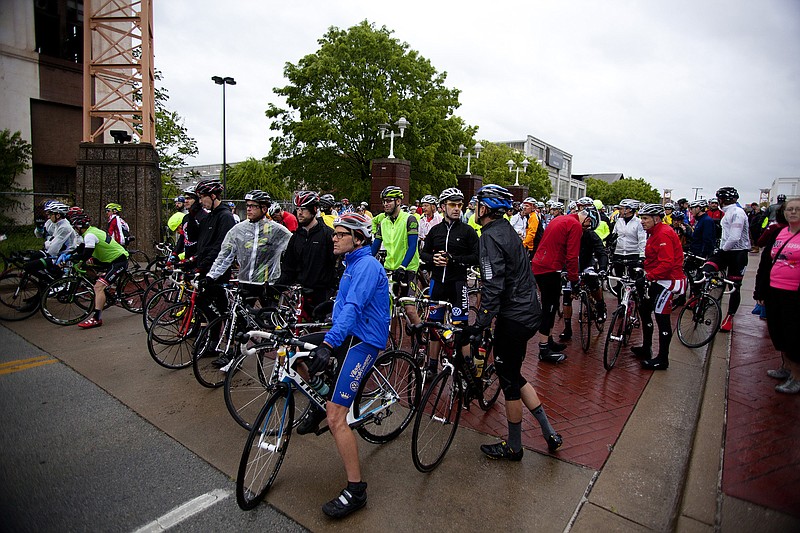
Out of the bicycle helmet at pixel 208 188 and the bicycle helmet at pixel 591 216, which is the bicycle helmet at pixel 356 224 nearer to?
the bicycle helmet at pixel 208 188

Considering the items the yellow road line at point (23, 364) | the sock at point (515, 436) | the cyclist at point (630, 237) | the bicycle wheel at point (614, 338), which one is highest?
the cyclist at point (630, 237)

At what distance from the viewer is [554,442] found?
357cm

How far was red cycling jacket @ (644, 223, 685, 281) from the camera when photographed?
17.8 ft

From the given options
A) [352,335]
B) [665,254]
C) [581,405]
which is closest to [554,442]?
[581,405]

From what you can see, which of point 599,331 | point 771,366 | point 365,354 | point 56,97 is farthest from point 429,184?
point 365,354

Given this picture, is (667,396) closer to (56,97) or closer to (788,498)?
(788,498)

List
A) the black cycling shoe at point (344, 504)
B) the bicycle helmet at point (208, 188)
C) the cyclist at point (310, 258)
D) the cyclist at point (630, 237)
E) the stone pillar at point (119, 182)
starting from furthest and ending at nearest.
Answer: the stone pillar at point (119, 182) < the cyclist at point (630, 237) < the bicycle helmet at point (208, 188) < the cyclist at point (310, 258) < the black cycling shoe at point (344, 504)

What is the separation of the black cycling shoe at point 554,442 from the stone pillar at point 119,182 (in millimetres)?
11049

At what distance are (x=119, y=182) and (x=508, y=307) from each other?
11.3m

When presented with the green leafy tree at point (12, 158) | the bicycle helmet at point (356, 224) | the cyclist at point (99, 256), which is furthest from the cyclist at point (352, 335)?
the green leafy tree at point (12, 158)

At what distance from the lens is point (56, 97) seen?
1585cm

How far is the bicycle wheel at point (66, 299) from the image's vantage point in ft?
23.2

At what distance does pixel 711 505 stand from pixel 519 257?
2.04 metres

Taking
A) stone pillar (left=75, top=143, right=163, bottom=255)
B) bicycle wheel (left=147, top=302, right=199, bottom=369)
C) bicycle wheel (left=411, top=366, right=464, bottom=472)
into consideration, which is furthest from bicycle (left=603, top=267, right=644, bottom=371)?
stone pillar (left=75, top=143, right=163, bottom=255)
